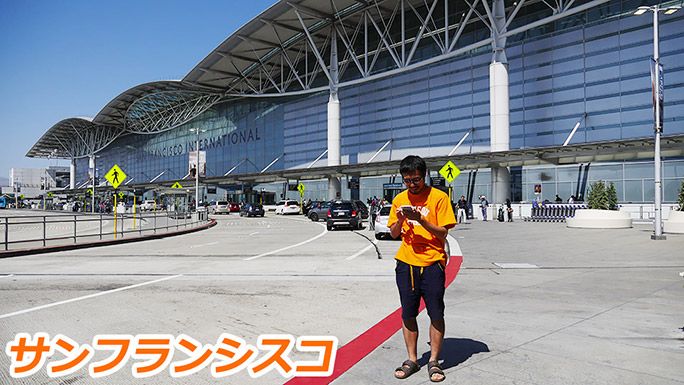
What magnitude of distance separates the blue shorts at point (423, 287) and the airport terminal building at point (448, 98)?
32965 mm

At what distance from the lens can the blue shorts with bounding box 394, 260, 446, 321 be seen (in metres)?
4.43

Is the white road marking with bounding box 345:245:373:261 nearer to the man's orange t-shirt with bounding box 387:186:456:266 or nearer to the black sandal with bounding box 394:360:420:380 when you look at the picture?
the black sandal with bounding box 394:360:420:380

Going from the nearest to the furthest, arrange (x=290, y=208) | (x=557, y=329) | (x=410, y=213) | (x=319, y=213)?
(x=410, y=213) < (x=557, y=329) < (x=319, y=213) < (x=290, y=208)

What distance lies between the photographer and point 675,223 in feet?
74.6

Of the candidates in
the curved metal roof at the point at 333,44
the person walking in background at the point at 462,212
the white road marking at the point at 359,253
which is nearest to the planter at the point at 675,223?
the white road marking at the point at 359,253

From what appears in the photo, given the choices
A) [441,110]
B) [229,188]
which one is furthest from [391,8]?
[229,188]

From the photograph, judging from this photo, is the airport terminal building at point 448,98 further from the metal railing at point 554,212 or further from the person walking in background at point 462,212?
the person walking in background at point 462,212

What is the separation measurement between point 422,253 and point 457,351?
1.49m

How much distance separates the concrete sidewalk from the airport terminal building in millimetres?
26097

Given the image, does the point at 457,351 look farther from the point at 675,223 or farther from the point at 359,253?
the point at 675,223

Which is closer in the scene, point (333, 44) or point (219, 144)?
point (333, 44)

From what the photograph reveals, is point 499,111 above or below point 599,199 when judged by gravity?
above

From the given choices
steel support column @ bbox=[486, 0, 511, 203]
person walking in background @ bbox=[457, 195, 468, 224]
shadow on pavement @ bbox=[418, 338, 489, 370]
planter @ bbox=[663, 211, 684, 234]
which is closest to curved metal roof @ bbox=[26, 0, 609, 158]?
steel support column @ bbox=[486, 0, 511, 203]

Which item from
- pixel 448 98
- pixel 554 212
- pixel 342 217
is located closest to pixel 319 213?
pixel 342 217
